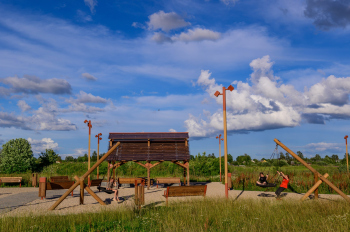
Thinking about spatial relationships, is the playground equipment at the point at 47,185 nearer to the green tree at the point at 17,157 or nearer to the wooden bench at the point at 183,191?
the wooden bench at the point at 183,191

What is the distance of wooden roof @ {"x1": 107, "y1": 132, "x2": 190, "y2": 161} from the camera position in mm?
22594

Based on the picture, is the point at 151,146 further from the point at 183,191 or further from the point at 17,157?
the point at 17,157

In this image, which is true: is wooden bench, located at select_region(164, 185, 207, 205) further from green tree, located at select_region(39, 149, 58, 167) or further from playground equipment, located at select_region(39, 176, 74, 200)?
green tree, located at select_region(39, 149, 58, 167)

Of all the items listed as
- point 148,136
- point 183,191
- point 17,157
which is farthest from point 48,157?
point 183,191

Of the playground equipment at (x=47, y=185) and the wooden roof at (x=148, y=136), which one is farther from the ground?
the wooden roof at (x=148, y=136)

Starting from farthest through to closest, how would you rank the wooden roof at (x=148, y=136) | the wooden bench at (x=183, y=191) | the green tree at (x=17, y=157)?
the green tree at (x=17, y=157)
the wooden roof at (x=148, y=136)
the wooden bench at (x=183, y=191)

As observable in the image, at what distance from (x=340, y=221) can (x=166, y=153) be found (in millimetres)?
14894

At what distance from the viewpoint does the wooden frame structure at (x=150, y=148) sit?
73.9ft

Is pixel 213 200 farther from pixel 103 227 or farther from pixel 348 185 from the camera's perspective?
pixel 348 185

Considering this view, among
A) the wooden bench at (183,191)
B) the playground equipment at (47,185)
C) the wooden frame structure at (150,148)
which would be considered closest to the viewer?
the wooden bench at (183,191)

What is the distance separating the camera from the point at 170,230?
818 centimetres

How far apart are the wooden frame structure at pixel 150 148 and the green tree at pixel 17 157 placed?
68.1 feet

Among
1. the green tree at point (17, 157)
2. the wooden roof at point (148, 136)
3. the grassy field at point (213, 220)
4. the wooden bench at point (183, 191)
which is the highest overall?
the wooden roof at point (148, 136)

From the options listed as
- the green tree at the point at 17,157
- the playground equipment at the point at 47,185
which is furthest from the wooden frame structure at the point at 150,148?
the green tree at the point at 17,157
